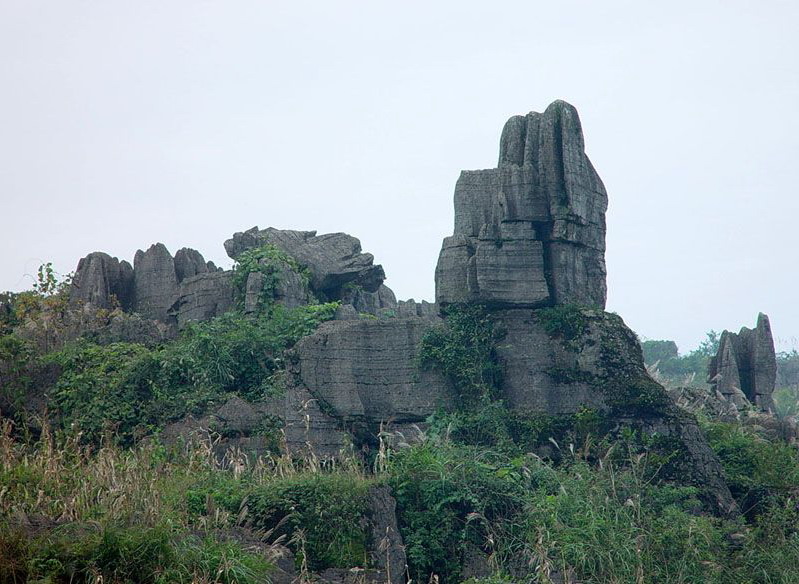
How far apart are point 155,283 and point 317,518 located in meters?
10.3

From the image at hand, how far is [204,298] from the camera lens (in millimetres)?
24922

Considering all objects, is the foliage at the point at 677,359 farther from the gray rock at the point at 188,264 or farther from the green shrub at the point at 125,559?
the green shrub at the point at 125,559

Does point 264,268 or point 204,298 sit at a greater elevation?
point 264,268

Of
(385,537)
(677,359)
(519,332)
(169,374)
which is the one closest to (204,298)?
(169,374)

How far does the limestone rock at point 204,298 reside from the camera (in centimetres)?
2480

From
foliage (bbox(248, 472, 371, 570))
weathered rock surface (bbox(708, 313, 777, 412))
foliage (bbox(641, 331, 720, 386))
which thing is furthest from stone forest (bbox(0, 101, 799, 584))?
foliage (bbox(641, 331, 720, 386))

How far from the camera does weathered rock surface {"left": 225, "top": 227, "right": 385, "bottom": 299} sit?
1016 inches

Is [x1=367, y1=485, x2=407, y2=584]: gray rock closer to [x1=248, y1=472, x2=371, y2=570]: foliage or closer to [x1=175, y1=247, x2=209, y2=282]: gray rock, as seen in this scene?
[x1=248, y1=472, x2=371, y2=570]: foliage

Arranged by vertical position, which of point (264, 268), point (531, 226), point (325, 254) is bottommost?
point (264, 268)

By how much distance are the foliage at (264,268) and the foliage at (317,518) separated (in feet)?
23.8

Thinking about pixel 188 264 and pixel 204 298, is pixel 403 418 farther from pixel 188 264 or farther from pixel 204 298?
pixel 188 264

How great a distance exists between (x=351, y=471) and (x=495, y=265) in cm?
517

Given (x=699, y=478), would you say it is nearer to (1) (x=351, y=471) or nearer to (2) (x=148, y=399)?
(1) (x=351, y=471)

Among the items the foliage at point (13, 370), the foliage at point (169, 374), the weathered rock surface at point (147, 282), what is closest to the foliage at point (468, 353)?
the foliage at point (169, 374)
